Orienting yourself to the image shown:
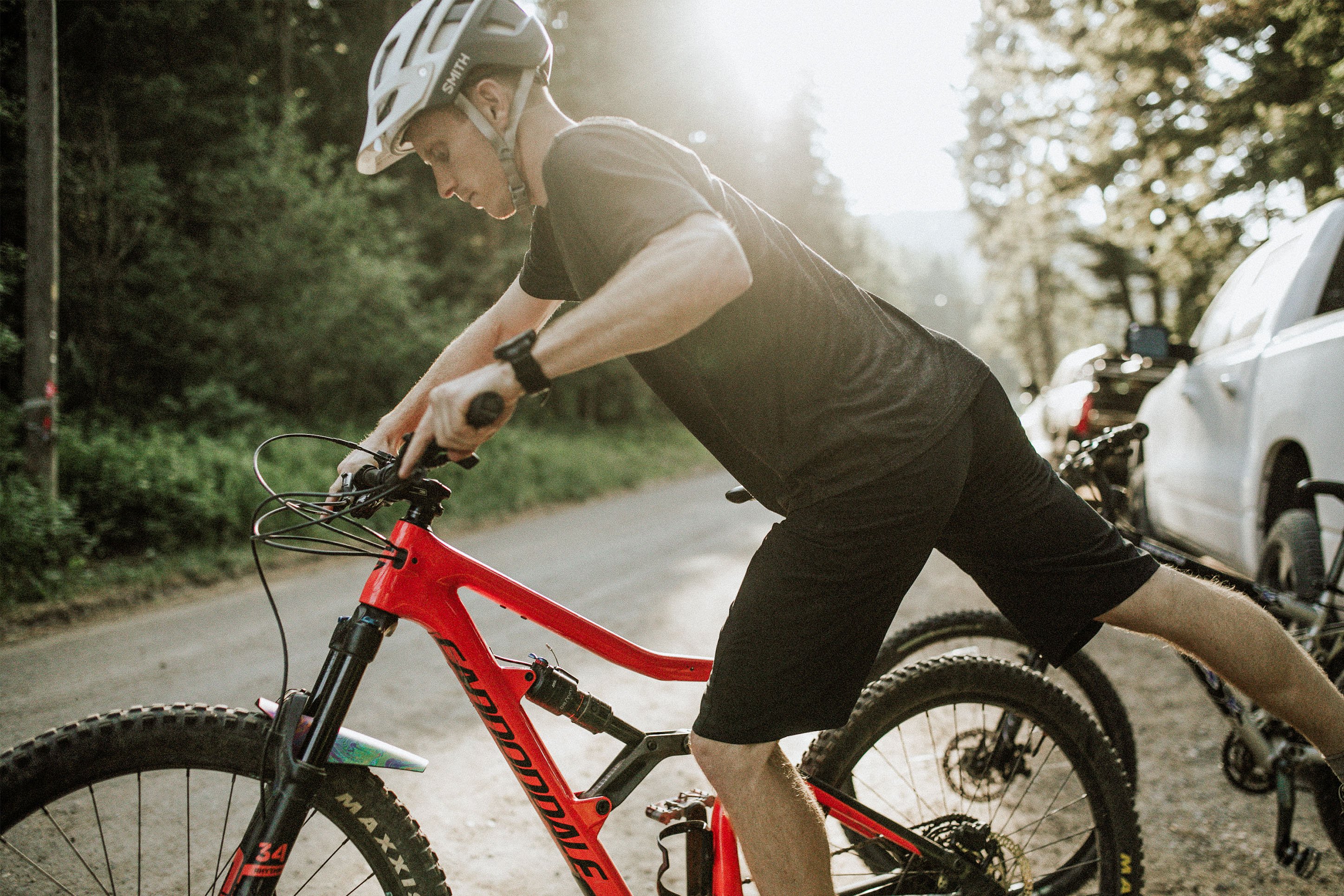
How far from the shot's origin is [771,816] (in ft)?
5.98

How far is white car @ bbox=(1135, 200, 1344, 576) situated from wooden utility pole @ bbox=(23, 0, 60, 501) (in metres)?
8.57

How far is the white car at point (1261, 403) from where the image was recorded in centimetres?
379

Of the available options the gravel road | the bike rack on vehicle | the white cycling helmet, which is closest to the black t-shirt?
the white cycling helmet

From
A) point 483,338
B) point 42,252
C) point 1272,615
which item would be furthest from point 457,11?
point 42,252

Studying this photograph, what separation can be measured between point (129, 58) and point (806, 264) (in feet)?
48.4

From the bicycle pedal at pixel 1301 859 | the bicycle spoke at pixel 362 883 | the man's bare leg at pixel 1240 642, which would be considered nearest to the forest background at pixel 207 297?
the bicycle spoke at pixel 362 883

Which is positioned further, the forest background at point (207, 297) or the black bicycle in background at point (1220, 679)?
the forest background at point (207, 297)

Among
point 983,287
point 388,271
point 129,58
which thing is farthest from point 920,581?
point 983,287

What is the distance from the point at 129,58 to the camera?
12758 millimetres

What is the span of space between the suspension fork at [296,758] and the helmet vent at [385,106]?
1.06 meters

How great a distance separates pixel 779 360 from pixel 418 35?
3.44 feet

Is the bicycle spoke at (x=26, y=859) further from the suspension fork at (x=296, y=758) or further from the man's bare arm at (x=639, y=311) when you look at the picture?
the man's bare arm at (x=639, y=311)

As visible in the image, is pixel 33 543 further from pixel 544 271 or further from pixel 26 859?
pixel 544 271

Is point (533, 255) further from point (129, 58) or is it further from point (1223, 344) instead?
point (129, 58)
